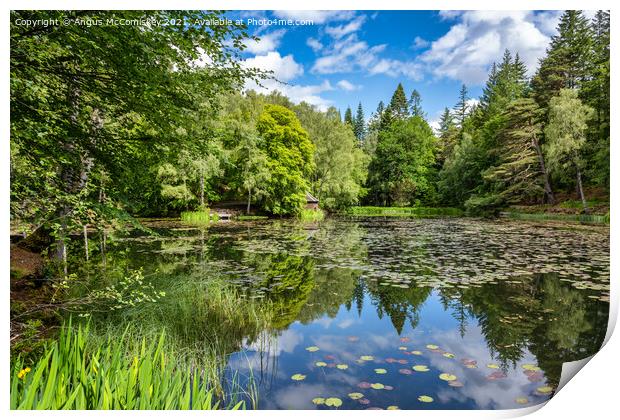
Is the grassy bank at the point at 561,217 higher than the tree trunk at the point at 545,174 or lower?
lower

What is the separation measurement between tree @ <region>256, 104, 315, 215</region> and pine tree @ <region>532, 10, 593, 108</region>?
1503 cm

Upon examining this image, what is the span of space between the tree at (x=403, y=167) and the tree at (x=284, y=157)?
7.96 m

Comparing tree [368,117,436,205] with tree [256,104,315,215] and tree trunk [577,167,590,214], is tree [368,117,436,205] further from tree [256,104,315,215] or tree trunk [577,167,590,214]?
tree trunk [577,167,590,214]

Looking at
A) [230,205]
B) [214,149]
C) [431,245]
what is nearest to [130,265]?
[214,149]

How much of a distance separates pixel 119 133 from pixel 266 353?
8.78 feet

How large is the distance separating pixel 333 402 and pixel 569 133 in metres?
8.18

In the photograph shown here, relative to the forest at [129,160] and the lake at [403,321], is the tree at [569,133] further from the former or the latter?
the lake at [403,321]

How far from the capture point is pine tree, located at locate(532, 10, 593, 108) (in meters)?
3.96

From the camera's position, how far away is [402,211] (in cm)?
3059

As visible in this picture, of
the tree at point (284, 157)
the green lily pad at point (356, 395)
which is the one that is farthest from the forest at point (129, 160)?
the tree at point (284, 157)

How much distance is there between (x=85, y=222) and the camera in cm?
303

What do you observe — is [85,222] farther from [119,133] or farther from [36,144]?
[119,133]

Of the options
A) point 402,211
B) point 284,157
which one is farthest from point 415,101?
point 402,211

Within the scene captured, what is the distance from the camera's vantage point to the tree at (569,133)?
266 inches
